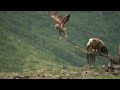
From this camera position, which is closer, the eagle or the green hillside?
the eagle

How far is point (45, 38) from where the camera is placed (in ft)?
37.7

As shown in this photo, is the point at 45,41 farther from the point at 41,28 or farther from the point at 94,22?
the point at 94,22

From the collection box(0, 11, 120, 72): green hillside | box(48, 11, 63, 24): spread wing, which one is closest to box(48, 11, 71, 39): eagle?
box(48, 11, 63, 24): spread wing

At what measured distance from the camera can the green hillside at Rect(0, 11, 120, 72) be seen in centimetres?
927

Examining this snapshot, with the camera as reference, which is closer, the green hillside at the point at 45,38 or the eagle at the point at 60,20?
the eagle at the point at 60,20

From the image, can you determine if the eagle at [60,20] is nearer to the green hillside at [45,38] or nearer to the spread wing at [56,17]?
the spread wing at [56,17]

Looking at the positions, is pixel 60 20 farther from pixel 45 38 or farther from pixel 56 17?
pixel 45 38

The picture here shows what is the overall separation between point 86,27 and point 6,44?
2770mm

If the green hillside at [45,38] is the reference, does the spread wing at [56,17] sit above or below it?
below

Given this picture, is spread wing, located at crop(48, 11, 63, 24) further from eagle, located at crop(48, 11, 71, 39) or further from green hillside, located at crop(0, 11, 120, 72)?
green hillside, located at crop(0, 11, 120, 72)

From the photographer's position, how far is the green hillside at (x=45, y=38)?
9.27m

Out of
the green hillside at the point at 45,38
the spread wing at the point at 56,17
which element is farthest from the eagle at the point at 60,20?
the green hillside at the point at 45,38
